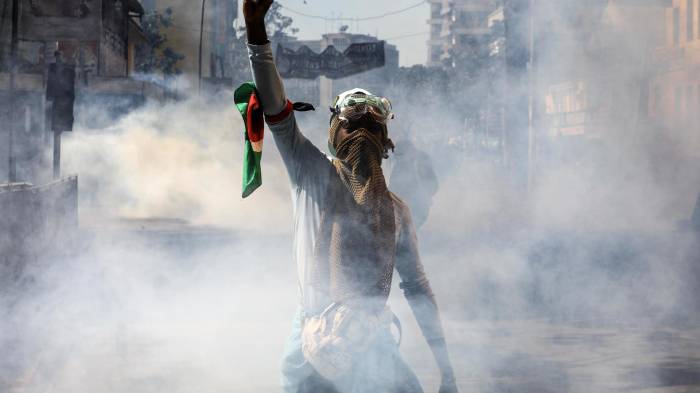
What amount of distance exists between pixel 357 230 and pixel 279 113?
0.36 meters

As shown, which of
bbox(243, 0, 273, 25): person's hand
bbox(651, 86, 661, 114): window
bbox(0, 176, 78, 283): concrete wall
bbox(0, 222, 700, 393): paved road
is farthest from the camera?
bbox(651, 86, 661, 114): window

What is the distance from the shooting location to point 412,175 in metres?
10.3

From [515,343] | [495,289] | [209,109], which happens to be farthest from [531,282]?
[209,109]

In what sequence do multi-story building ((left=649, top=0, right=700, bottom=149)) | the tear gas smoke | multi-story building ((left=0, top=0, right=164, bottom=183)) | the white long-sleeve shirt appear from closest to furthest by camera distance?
1. the white long-sleeve shirt
2. the tear gas smoke
3. multi-story building ((left=0, top=0, right=164, bottom=183))
4. multi-story building ((left=649, top=0, right=700, bottom=149))

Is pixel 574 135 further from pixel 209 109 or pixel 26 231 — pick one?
pixel 209 109

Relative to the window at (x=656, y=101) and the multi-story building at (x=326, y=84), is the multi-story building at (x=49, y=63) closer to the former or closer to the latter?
the window at (x=656, y=101)

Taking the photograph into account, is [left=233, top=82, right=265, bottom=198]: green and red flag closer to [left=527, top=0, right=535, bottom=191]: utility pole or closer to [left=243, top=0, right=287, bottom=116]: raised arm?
[left=243, top=0, right=287, bottom=116]: raised arm

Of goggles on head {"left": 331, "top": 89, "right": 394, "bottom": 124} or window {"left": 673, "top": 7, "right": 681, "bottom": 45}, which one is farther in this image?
window {"left": 673, "top": 7, "right": 681, "bottom": 45}

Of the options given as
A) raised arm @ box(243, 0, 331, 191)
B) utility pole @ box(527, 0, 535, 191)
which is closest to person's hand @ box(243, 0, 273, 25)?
raised arm @ box(243, 0, 331, 191)

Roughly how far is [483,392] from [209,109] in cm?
3314

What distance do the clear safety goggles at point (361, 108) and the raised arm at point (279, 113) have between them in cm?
13

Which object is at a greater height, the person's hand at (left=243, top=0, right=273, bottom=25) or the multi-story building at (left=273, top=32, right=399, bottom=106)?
the multi-story building at (left=273, top=32, right=399, bottom=106)

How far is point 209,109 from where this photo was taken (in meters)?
38.1

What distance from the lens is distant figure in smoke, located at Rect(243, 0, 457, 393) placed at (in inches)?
111
